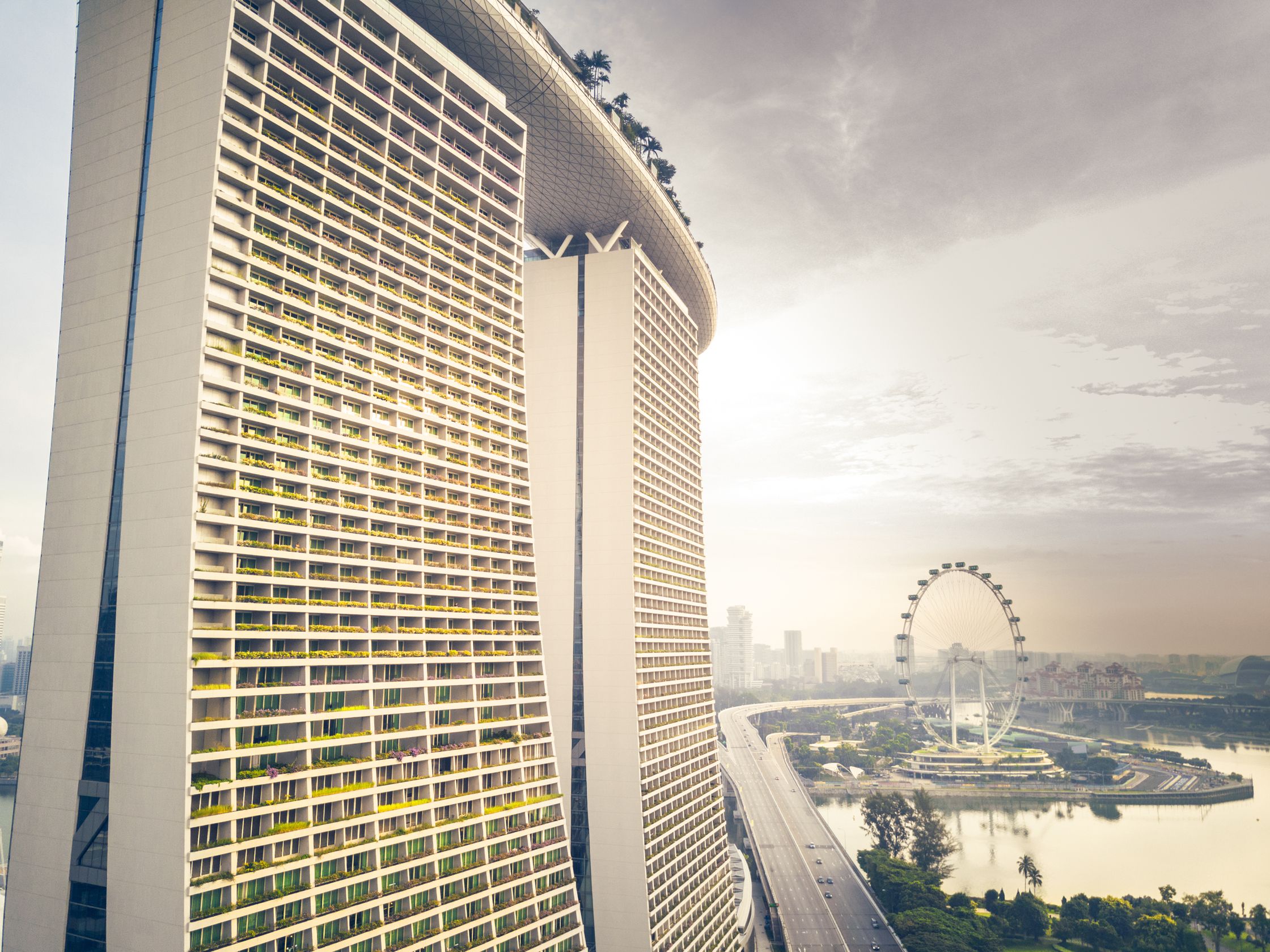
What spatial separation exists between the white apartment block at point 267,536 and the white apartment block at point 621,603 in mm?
19574

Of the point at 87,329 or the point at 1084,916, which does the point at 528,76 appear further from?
the point at 1084,916

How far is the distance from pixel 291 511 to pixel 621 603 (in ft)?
143

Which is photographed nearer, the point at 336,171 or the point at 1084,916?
the point at 336,171

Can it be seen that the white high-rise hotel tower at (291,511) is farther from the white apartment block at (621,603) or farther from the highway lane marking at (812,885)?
the highway lane marking at (812,885)

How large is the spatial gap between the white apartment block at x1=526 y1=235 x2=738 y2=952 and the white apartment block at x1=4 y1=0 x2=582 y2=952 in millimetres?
19574

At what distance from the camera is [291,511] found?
1906 inches

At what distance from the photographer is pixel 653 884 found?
79.2m

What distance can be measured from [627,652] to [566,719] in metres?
9.92

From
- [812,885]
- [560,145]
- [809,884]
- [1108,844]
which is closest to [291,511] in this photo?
[560,145]

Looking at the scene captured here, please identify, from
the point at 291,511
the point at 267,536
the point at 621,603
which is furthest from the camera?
the point at 621,603

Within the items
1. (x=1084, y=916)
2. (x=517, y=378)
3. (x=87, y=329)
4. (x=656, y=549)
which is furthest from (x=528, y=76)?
(x=1084, y=916)

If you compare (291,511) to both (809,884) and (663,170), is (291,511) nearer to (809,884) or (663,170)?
(663,170)

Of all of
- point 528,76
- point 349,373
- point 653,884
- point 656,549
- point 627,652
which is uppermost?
point 528,76

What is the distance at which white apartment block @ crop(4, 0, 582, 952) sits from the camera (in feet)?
136
